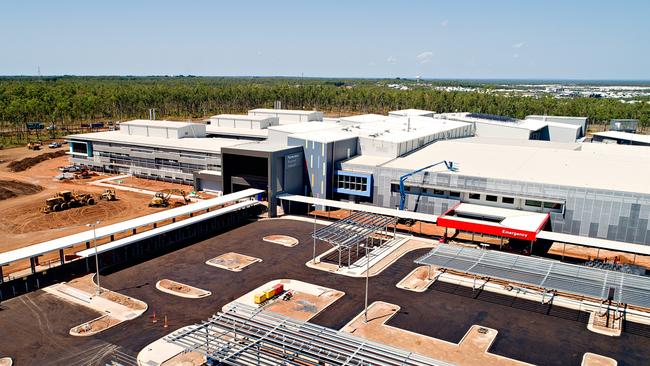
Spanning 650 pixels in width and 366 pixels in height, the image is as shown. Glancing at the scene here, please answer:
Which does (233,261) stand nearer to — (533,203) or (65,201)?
(65,201)

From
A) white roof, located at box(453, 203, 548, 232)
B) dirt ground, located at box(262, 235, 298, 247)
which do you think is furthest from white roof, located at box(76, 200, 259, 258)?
white roof, located at box(453, 203, 548, 232)

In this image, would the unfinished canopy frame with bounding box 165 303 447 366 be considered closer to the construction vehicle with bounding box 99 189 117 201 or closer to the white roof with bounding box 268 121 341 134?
the construction vehicle with bounding box 99 189 117 201

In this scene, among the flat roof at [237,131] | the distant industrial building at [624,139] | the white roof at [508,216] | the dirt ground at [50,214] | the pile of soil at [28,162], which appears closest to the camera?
the white roof at [508,216]

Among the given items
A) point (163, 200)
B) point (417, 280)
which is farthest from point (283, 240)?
point (163, 200)

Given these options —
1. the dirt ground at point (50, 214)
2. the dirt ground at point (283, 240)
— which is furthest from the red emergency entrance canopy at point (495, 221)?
the dirt ground at point (50, 214)

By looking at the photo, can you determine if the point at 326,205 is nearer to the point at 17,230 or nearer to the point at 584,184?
the point at 584,184

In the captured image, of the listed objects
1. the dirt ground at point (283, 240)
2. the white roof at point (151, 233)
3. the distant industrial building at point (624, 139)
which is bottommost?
the dirt ground at point (283, 240)

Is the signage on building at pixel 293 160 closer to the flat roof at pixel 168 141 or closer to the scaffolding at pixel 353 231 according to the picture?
the scaffolding at pixel 353 231

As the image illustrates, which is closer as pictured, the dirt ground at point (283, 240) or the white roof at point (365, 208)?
the dirt ground at point (283, 240)
